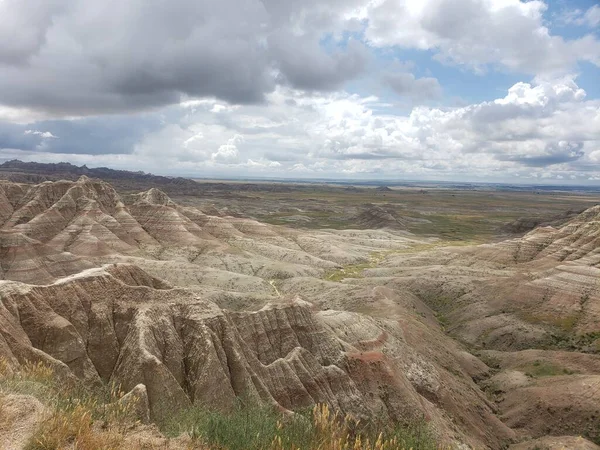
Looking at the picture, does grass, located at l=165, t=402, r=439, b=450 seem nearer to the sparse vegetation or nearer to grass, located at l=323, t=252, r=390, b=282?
the sparse vegetation

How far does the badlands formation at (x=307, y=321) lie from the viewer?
30.4 meters

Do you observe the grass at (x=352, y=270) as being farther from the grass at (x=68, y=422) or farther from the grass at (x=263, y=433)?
the grass at (x=68, y=422)

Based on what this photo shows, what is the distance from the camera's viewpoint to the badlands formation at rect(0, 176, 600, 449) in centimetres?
3039

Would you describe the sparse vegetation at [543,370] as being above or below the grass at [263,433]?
Result: below

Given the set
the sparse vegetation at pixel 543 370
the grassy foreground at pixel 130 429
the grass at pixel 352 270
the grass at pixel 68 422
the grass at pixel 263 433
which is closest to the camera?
the grass at pixel 68 422

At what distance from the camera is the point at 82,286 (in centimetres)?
3419

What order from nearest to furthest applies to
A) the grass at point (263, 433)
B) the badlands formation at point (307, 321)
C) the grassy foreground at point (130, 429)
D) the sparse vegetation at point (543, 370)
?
1. the grassy foreground at point (130, 429)
2. the grass at point (263, 433)
3. the badlands formation at point (307, 321)
4. the sparse vegetation at point (543, 370)

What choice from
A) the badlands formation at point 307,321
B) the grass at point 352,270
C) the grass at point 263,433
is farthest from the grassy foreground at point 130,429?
the grass at point 352,270

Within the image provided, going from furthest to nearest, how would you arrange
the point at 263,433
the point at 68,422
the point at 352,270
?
1. the point at 352,270
2. the point at 263,433
3. the point at 68,422

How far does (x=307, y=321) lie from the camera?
137 feet

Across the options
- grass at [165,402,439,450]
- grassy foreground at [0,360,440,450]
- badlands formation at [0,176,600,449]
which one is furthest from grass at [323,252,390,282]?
grassy foreground at [0,360,440,450]

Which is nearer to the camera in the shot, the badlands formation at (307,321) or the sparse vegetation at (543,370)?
the badlands formation at (307,321)

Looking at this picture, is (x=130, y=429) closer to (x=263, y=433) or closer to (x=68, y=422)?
(x=68, y=422)

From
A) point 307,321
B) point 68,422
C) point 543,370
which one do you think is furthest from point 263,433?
point 543,370
